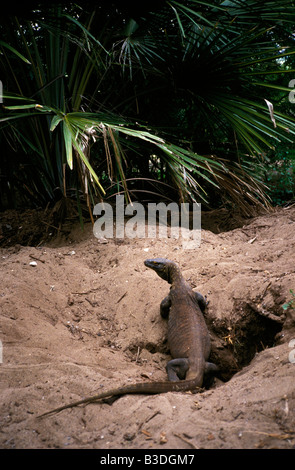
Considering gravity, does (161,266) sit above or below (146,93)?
below

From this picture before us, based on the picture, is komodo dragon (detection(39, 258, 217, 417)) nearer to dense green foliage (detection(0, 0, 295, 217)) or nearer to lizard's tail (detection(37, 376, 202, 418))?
lizard's tail (detection(37, 376, 202, 418))

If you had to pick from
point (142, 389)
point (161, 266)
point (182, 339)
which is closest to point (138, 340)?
point (182, 339)

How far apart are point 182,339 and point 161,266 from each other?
849 millimetres

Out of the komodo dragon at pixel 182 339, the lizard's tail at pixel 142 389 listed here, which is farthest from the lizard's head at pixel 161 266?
the lizard's tail at pixel 142 389

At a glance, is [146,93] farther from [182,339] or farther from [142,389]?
[142,389]

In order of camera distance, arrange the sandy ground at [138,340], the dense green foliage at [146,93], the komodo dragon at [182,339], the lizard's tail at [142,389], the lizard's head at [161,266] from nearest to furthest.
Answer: the sandy ground at [138,340] → the lizard's tail at [142,389] → the komodo dragon at [182,339] → the lizard's head at [161,266] → the dense green foliage at [146,93]

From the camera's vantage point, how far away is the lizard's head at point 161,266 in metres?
3.74

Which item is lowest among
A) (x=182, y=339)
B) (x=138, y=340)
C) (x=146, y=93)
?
(x=138, y=340)

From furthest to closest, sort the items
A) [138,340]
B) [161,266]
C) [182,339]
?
[161,266]
[138,340]
[182,339]

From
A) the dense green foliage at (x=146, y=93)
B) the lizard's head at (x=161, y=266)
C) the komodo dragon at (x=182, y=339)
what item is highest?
the dense green foliage at (x=146, y=93)

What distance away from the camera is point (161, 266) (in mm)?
3756

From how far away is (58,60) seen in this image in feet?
16.3

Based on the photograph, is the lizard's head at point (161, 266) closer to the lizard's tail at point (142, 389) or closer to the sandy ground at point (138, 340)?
the sandy ground at point (138, 340)
